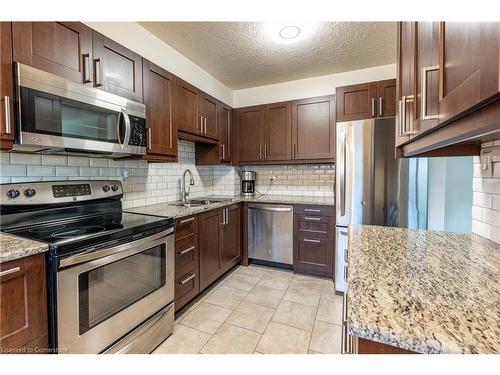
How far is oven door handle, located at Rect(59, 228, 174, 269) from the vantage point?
1116 mm

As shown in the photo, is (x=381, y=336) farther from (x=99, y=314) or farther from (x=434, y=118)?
(x=99, y=314)

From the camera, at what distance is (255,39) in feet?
7.35

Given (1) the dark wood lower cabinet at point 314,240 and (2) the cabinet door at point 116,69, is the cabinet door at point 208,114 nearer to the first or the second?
(2) the cabinet door at point 116,69

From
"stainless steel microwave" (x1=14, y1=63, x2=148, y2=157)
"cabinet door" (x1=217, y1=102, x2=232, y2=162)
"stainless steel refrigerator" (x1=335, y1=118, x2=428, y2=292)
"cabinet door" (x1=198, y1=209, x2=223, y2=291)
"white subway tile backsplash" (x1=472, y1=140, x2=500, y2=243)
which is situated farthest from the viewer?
"cabinet door" (x1=217, y1=102, x2=232, y2=162)

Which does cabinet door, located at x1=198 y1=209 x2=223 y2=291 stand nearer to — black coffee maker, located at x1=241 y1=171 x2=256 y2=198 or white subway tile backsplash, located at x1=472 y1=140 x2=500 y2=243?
black coffee maker, located at x1=241 y1=171 x2=256 y2=198

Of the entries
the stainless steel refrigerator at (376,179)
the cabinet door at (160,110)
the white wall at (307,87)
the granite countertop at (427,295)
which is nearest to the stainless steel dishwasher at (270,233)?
the stainless steel refrigerator at (376,179)

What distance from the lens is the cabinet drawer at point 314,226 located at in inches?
105

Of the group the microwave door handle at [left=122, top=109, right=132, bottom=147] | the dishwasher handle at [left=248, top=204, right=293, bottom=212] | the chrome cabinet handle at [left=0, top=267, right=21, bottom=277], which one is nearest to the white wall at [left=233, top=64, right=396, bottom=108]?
the dishwasher handle at [left=248, top=204, right=293, bottom=212]

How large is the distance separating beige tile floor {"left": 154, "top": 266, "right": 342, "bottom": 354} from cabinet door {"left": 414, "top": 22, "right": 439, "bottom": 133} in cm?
158

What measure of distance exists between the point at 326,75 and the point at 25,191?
3.21m

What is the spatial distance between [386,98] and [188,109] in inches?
80.7

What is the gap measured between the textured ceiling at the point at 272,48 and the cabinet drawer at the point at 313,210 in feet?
5.44

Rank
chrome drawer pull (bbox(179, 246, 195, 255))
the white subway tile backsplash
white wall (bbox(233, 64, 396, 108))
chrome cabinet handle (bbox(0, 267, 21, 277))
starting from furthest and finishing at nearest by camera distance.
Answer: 1. white wall (bbox(233, 64, 396, 108))
2. chrome drawer pull (bbox(179, 246, 195, 255))
3. the white subway tile backsplash
4. chrome cabinet handle (bbox(0, 267, 21, 277))

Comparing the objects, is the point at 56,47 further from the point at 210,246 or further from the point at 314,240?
the point at 314,240
